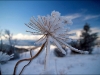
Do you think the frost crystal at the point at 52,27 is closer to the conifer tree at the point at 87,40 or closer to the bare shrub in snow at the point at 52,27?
the bare shrub in snow at the point at 52,27

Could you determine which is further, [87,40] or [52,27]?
[87,40]

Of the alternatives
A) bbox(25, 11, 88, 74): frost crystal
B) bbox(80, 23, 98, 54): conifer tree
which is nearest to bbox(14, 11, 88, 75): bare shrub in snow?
bbox(25, 11, 88, 74): frost crystal

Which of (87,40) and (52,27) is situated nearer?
(52,27)

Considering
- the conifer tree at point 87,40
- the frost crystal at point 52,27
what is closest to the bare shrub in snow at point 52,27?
the frost crystal at point 52,27

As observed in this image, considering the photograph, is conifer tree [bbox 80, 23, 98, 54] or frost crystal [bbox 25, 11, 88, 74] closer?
frost crystal [bbox 25, 11, 88, 74]

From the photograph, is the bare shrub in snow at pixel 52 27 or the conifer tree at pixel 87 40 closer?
the bare shrub in snow at pixel 52 27

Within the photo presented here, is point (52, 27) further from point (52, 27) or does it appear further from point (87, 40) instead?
point (87, 40)

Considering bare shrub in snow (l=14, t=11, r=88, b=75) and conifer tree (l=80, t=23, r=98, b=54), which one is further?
conifer tree (l=80, t=23, r=98, b=54)

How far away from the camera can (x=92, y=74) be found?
146cm

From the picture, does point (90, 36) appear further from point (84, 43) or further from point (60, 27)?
point (60, 27)

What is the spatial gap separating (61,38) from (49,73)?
0.40 ft

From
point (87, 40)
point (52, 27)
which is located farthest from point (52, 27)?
point (87, 40)

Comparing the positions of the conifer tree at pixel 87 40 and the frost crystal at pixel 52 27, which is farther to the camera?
the conifer tree at pixel 87 40

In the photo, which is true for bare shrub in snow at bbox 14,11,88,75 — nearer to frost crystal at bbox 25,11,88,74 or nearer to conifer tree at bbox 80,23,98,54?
frost crystal at bbox 25,11,88,74
